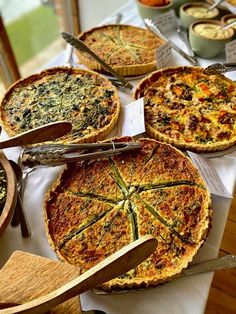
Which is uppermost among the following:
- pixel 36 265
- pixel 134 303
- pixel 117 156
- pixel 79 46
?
pixel 79 46

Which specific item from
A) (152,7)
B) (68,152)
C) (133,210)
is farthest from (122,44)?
(133,210)

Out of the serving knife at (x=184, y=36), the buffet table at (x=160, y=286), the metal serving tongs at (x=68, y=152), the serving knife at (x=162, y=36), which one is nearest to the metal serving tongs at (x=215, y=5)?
the serving knife at (x=184, y=36)

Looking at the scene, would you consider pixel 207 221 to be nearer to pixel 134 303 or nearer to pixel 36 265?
pixel 134 303

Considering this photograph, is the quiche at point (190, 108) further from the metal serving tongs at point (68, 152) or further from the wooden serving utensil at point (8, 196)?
the wooden serving utensil at point (8, 196)

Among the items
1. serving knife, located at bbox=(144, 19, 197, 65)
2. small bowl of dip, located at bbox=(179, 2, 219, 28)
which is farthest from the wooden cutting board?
small bowl of dip, located at bbox=(179, 2, 219, 28)

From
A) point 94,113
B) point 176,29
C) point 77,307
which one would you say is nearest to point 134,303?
point 77,307

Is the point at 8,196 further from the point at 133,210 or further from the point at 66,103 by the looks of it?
the point at 66,103

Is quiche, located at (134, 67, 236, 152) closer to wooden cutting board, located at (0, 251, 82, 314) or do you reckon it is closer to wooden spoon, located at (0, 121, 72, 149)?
wooden spoon, located at (0, 121, 72, 149)
